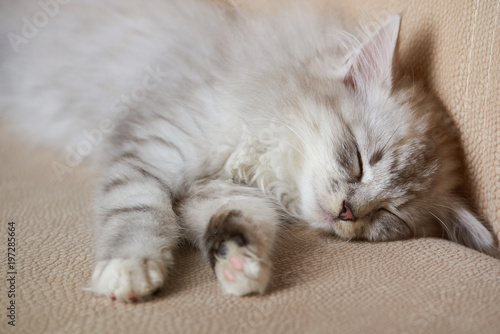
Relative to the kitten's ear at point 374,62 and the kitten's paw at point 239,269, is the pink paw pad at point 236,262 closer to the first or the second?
the kitten's paw at point 239,269

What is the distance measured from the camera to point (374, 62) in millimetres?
1349

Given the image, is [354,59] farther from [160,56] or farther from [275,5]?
[160,56]

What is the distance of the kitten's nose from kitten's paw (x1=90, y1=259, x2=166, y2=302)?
0.50 m

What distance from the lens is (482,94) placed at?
1.20 metres

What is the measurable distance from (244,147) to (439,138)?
0.55 meters

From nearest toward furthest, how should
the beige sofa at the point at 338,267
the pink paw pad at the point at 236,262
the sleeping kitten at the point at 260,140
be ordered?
1. the beige sofa at the point at 338,267
2. the pink paw pad at the point at 236,262
3. the sleeping kitten at the point at 260,140

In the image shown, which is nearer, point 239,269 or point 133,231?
point 239,269

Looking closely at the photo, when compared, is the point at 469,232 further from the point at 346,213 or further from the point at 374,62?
the point at 374,62

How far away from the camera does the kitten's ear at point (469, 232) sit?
123 centimetres

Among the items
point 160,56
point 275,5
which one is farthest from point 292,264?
point 275,5

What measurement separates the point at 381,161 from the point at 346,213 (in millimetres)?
169

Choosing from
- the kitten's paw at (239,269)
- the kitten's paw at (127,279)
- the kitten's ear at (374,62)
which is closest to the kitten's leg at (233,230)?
the kitten's paw at (239,269)

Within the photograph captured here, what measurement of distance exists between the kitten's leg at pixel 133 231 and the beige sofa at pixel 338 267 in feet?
0.12

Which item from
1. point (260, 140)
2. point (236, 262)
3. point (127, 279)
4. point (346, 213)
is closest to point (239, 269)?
point (236, 262)
